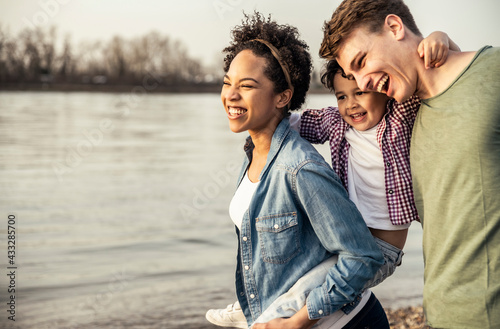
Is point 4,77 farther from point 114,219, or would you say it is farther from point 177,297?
point 177,297

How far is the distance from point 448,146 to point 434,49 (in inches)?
14.5

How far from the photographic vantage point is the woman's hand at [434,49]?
7.08 ft

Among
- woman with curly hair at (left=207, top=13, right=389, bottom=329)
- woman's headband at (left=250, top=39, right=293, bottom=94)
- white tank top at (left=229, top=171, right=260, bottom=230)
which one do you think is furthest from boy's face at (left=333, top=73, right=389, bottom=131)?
white tank top at (left=229, top=171, right=260, bottom=230)

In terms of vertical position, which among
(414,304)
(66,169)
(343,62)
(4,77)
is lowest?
(4,77)

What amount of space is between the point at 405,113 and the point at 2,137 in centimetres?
2180

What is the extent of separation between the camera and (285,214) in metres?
2.29

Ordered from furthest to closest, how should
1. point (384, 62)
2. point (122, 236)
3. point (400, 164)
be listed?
point (122, 236) < point (400, 164) < point (384, 62)

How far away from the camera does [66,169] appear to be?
15.8 meters

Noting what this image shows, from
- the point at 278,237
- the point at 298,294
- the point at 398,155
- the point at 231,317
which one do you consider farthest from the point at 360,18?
the point at 231,317

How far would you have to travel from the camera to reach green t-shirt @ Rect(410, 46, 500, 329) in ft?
6.63

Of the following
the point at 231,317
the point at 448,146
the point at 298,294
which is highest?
the point at 448,146

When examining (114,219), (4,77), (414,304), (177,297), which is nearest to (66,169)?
(114,219)

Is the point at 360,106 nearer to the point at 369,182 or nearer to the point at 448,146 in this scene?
the point at 369,182

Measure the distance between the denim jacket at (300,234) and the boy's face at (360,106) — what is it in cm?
30
